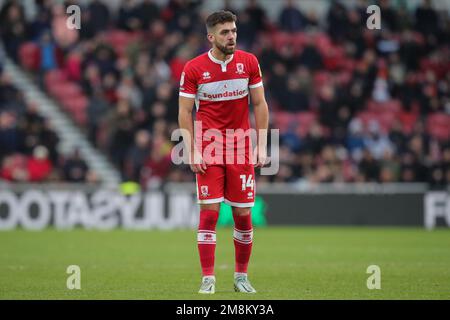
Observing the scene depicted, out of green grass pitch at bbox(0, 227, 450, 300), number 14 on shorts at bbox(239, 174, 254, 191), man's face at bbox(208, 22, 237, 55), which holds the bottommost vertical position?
green grass pitch at bbox(0, 227, 450, 300)

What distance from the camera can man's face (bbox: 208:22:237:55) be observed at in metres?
10.6

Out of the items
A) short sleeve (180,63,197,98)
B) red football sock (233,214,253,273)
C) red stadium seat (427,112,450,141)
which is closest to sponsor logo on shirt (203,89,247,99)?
short sleeve (180,63,197,98)

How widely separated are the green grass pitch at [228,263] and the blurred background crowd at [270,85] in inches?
95.4

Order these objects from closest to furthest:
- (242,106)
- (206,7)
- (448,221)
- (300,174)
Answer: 1. (242,106)
2. (448,221)
3. (300,174)
4. (206,7)

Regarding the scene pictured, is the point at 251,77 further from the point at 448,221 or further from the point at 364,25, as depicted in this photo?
the point at 364,25

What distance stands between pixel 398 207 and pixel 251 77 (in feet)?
44.9

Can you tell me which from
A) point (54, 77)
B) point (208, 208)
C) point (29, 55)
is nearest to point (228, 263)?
point (208, 208)

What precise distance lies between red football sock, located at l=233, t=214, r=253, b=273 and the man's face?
5.79 ft

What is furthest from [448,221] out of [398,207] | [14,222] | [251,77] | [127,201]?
[251,77]

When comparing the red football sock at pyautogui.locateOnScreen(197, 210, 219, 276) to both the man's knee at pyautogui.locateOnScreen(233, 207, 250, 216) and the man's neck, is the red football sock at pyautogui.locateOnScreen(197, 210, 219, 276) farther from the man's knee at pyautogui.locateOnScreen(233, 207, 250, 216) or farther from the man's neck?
the man's neck

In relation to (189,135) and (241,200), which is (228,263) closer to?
(241,200)

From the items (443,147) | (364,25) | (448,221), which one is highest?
(364,25)

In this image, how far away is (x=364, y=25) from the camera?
1131 inches

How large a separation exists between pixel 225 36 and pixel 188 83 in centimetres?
63
